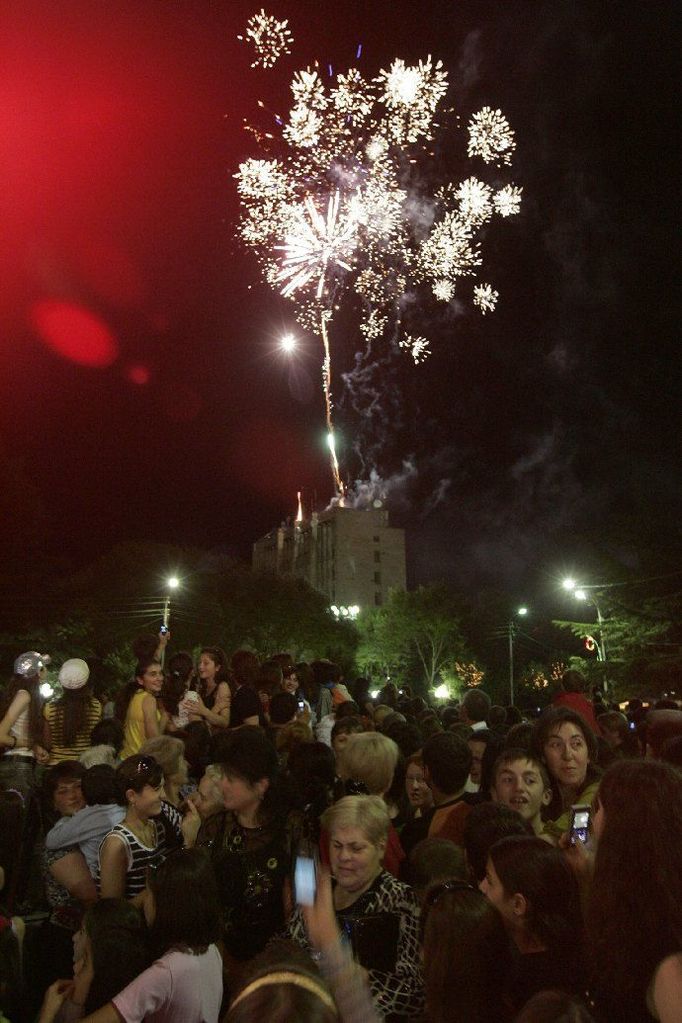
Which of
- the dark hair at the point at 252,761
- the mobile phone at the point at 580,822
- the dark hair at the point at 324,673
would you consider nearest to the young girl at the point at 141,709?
the dark hair at the point at 252,761

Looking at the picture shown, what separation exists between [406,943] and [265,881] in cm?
101

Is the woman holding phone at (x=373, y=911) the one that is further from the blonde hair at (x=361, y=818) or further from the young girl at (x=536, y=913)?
the young girl at (x=536, y=913)

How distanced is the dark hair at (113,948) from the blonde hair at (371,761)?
1.81 metres

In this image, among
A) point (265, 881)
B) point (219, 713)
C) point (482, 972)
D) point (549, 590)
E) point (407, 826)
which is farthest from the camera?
point (549, 590)

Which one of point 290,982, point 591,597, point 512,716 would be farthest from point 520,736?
point 591,597

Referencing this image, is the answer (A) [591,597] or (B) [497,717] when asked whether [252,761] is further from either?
(A) [591,597]

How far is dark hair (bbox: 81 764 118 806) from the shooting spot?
4.62m

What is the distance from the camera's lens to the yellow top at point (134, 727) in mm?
6523

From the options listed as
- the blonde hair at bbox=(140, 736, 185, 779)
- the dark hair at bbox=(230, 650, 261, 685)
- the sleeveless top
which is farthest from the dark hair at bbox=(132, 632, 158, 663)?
the blonde hair at bbox=(140, 736, 185, 779)

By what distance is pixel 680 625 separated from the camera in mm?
26984

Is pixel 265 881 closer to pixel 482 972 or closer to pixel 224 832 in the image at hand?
pixel 224 832

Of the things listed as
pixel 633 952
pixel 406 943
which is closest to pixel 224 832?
pixel 406 943

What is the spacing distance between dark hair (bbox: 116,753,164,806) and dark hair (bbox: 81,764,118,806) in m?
0.30

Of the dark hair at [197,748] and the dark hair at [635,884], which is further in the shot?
the dark hair at [197,748]
